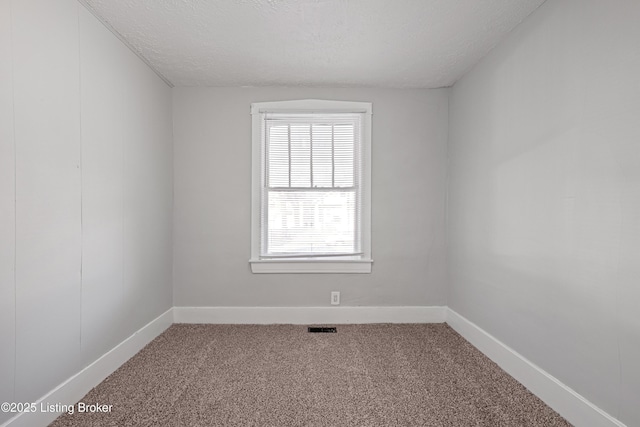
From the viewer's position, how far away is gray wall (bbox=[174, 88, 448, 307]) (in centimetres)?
362

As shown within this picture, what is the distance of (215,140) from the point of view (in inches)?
143

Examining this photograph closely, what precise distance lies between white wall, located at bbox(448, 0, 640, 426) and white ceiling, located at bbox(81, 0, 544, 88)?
1.12ft

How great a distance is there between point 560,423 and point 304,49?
3.02 meters

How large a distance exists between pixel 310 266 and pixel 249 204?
3.02 ft

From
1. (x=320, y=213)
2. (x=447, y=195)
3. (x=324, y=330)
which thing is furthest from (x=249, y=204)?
(x=447, y=195)

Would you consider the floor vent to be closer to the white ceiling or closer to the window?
the window

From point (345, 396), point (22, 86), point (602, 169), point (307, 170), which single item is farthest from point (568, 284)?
point (22, 86)

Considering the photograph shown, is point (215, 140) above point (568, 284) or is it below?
above

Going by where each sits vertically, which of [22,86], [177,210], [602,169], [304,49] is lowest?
[177,210]

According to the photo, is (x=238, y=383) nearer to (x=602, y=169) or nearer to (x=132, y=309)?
(x=132, y=309)

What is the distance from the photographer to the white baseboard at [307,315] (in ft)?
11.9

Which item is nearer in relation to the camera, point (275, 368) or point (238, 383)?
point (238, 383)

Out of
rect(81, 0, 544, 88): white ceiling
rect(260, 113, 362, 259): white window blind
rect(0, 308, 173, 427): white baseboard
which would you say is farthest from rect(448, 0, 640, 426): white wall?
rect(0, 308, 173, 427): white baseboard

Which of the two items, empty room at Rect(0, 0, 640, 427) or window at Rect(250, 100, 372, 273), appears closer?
empty room at Rect(0, 0, 640, 427)
